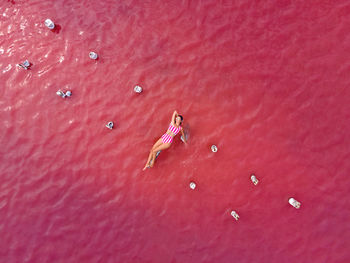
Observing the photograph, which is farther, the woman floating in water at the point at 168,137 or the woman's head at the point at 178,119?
the woman floating in water at the point at 168,137

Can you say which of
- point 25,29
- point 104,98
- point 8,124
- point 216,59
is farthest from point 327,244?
point 25,29

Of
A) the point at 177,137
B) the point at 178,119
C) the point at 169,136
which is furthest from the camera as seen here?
the point at 177,137

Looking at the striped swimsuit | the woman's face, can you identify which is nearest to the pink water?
the striped swimsuit

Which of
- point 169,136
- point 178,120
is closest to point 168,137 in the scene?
point 169,136

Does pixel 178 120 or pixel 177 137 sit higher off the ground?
pixel 177 137

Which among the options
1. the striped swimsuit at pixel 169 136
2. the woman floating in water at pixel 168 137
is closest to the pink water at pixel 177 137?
the woman floating in water at pixel 168 137

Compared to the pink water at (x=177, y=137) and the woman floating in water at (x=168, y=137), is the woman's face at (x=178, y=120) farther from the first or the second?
the pink water at (x=177, y=137)

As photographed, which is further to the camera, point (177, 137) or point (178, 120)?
point (177, 137)

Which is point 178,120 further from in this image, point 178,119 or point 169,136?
point 169,136
